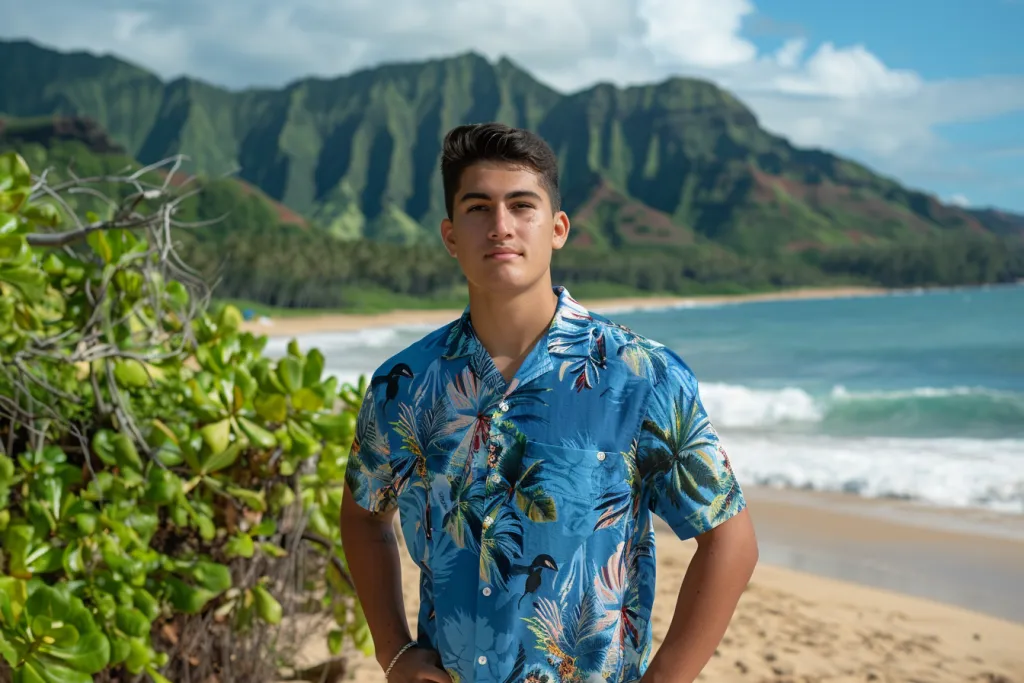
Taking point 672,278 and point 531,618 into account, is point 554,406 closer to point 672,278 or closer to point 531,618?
point 531,618

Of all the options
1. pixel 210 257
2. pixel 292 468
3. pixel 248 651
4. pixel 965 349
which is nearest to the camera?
pixel 292 468

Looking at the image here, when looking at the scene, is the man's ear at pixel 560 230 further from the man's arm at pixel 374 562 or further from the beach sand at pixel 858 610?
the beach sand at pixel 858 610

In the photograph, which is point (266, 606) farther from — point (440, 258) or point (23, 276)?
point (440, 258)

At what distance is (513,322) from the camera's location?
1.44 m

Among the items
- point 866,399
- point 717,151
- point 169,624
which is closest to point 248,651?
point 169,624

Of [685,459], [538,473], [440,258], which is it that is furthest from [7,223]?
[440,258]

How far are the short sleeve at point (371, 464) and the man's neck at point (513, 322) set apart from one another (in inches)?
8.6

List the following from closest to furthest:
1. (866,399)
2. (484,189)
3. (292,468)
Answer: (484,189), (292,468), (866,399)

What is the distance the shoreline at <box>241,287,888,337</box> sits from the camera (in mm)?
50869

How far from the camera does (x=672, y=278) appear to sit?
10800cm

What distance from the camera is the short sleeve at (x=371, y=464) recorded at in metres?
1.51

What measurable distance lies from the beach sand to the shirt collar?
2.54 m

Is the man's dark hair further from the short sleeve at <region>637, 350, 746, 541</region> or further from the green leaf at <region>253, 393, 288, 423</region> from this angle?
the green leaf at <region>253, 393, 288, 423</region>

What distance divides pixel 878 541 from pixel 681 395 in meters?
7.27
